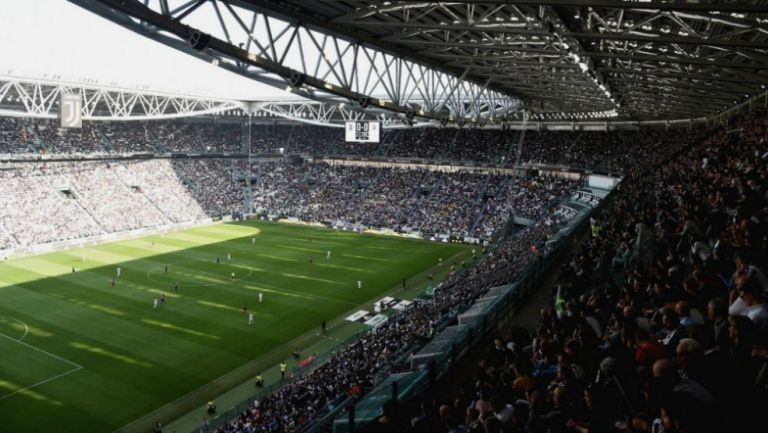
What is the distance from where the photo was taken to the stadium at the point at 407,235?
622 cm

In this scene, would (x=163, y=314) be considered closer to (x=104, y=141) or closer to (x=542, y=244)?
(x=542, y=244)

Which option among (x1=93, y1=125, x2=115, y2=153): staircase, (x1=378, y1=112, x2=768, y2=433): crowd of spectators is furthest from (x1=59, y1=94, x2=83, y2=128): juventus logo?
(x1=378, y1=112, x2=768, y2=433): crowd of spectators

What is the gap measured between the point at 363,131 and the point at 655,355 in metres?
45.7

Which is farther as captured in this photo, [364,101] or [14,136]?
[14,136]

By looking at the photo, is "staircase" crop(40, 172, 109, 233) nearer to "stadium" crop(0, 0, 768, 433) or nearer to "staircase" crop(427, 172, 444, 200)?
"stadium" crop(0, 0, 768, 433)

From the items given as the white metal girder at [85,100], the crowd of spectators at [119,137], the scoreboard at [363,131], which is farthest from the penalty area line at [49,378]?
the crowd of spectators at [119,137]

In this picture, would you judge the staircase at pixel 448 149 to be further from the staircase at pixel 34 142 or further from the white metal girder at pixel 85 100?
the staircase at pixel 34 142

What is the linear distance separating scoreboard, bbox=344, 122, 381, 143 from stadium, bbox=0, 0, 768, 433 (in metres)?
0.29

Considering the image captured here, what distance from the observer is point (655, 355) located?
5.25 meters

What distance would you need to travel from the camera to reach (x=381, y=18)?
15172 mm

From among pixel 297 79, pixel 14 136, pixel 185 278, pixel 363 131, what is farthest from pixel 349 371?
pixel 14 136

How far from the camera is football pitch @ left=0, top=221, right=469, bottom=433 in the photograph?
2138 cm

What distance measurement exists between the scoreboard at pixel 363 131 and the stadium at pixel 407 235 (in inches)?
11.2

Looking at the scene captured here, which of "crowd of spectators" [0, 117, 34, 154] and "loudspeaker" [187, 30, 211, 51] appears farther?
"crowd of spectators" [0, 117, 34, 154]
